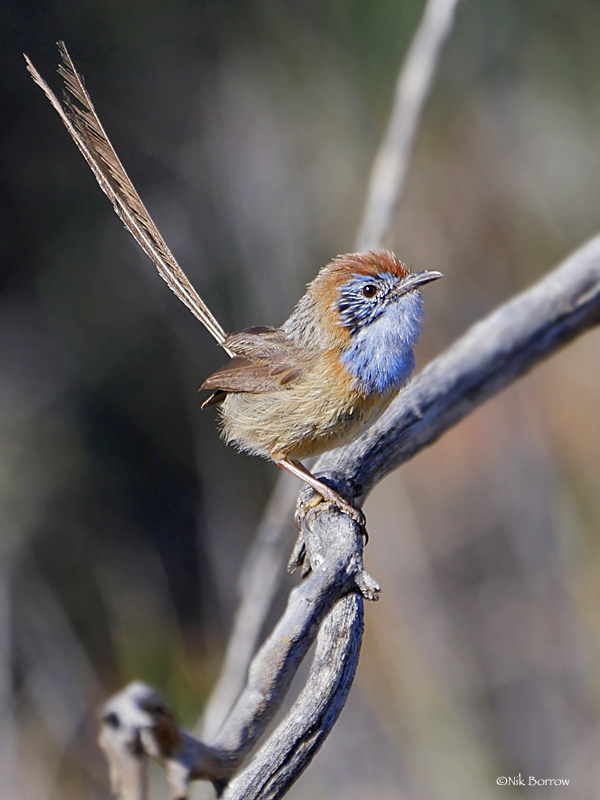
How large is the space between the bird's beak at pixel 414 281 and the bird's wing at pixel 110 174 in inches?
29.3

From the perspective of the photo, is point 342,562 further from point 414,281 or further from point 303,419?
point 414,281

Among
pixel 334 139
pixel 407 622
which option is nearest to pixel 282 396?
pixel 407 622

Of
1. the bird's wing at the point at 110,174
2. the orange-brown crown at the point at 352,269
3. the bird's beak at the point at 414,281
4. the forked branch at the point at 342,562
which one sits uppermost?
the bird's wing at the point at 110,174

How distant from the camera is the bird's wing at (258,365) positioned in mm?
2699

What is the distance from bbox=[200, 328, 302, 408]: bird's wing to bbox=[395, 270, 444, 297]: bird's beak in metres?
0.44

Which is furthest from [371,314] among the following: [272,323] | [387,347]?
[272,323]

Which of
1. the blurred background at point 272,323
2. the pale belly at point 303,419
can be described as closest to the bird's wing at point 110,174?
the pale belly at point 303,419

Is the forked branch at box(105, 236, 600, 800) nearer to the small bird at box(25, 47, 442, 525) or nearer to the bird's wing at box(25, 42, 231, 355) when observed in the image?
the small bird at box(25, 47, 442, 525)

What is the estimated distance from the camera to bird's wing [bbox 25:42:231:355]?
2.50 metres

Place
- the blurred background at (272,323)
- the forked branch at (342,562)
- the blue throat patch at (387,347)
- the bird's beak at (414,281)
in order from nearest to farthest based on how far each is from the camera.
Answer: the forked branch at (342,562), the blue throat patch at (387,347), the bird's beak at (414,281), the blurred background at (272,323)

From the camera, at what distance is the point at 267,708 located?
1603mm

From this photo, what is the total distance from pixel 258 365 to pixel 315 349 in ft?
0.80

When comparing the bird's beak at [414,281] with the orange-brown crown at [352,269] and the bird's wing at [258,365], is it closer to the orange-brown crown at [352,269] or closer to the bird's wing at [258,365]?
the orange-brown crown at [352,269]

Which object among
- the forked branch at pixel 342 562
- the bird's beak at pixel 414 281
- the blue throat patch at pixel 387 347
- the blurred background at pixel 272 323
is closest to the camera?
the forked branch at pixel 342 562
